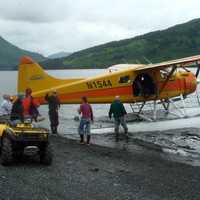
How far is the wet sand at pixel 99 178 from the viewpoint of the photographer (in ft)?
27.4

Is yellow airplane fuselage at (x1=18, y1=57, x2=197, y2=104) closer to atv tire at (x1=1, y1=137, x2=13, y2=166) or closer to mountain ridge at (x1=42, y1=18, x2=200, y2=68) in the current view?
atv tire at (x1=1, y1=137, x2=13, y2=166)

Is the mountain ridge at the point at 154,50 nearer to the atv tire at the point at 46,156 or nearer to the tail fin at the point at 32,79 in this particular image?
the tail fin at the point at 32,79

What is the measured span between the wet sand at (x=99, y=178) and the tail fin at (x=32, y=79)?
9608mm

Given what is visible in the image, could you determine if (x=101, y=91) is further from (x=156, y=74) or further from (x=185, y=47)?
(x=185, y=47)

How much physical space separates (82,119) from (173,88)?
8403 millimetres

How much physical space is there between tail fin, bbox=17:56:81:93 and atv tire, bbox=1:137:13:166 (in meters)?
12.1

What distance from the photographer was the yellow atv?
10102 mm

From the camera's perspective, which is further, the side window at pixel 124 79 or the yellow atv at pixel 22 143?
the side window at pixel 124 79

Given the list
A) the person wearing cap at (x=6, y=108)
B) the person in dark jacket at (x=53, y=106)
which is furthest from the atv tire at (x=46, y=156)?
the person in dark jacket at (x=53, y=106)

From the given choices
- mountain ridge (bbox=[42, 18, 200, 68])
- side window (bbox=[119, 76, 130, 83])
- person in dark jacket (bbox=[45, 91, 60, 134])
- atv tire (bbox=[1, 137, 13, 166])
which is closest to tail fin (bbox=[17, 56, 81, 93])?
side window (bbox=[119, 76, 130, 83])

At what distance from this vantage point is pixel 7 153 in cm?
1015

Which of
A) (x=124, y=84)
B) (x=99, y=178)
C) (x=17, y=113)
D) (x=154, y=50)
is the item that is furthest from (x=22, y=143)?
(x=154, y=50)

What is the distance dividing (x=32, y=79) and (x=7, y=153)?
41.2 feet

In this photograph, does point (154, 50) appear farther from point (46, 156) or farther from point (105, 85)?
point (46, 156)
